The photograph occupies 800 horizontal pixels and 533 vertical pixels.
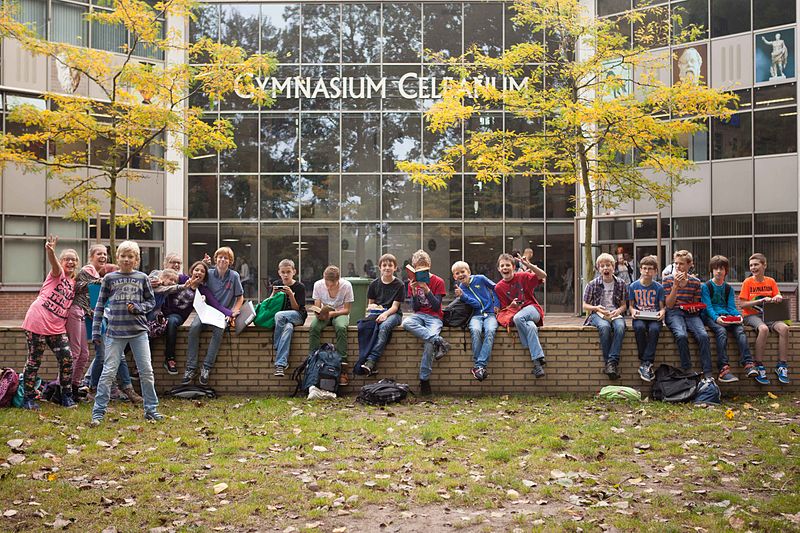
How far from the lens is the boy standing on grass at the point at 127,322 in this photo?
9672 mm

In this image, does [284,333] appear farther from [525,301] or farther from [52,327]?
[525,301]

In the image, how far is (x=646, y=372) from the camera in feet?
37.9

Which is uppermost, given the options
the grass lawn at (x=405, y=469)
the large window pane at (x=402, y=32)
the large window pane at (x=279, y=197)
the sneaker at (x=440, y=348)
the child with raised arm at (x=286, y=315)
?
the large window pane at (x=402, y=32)

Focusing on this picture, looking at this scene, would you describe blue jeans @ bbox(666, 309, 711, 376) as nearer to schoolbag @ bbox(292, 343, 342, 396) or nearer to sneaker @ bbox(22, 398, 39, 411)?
schoolbag @ bbox(292, 343, 342, 396)

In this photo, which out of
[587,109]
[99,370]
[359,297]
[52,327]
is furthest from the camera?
[587,109]

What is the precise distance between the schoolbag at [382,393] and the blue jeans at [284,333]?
1193 mm

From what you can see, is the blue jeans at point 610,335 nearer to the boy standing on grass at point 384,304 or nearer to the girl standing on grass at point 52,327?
the boy standing on grass at point 384,304

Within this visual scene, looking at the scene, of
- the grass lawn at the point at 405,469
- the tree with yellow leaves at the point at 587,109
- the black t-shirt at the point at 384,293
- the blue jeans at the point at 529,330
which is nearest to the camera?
the grass lawn at the point at 405,469

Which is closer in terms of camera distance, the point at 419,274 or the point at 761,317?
the point at 419,274

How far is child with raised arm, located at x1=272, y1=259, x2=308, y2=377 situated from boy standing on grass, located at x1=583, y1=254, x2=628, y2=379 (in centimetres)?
395

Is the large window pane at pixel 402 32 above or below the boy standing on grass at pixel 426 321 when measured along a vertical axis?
above

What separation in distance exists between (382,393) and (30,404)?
4205 millimetres

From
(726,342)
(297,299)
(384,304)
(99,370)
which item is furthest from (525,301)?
(99,370)

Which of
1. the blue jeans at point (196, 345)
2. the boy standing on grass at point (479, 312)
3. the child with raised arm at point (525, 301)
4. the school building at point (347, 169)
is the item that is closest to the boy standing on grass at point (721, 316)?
the child with raised arm at point (525, 301)
